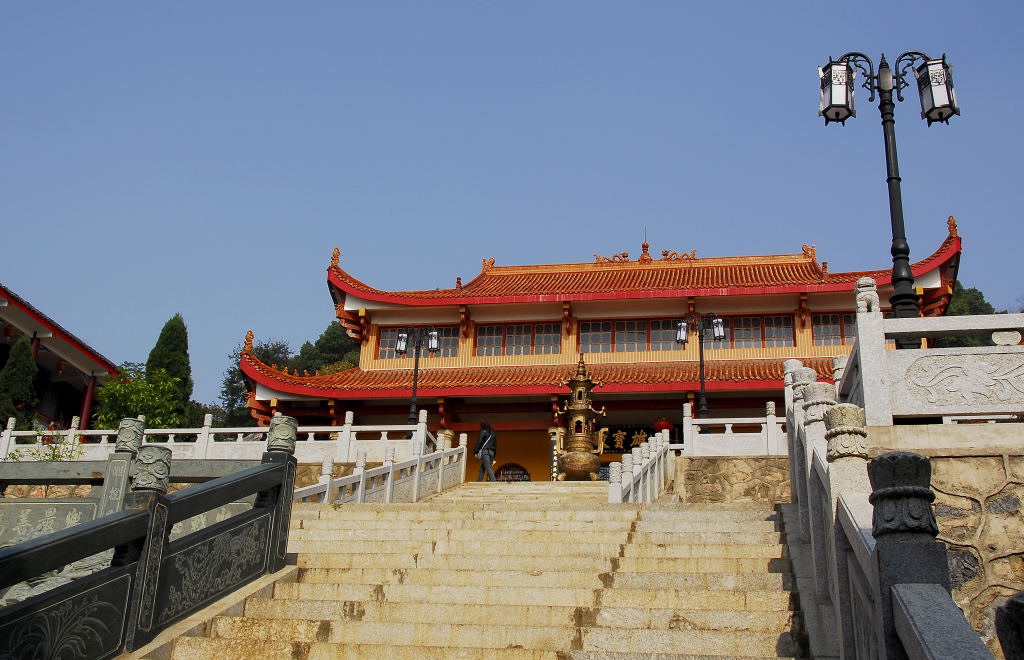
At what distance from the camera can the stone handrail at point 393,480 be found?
12943mm

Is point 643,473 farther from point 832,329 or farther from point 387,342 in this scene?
point 387,342

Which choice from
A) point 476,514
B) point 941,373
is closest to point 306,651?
point 476,514

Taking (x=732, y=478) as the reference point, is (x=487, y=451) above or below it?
above

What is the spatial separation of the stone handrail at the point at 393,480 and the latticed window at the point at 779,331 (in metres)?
9.92

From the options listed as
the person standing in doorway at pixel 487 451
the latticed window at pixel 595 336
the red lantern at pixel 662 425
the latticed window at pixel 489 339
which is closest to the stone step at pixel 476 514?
the person standing in doorway at pixel 487 451

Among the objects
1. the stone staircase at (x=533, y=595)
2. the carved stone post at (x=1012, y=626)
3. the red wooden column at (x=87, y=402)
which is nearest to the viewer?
the carved stone post at (x=1012, y=626)

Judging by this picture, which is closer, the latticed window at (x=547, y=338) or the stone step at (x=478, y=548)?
the stone step at (x=478, y=548)

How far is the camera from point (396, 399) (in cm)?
2395

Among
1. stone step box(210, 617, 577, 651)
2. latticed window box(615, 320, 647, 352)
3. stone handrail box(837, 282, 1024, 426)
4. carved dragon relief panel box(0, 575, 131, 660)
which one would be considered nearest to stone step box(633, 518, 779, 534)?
stone handrail box(837, 282, 1024, 426)

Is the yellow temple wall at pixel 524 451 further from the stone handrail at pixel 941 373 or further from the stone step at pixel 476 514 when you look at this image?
the stone handrail at pixel 941 373

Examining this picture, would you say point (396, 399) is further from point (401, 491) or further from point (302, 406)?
point (401, 491)

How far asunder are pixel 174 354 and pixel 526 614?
28104 millimetres

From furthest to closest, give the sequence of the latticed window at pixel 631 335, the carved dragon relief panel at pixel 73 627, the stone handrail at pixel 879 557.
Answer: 1. the latticed window at pixel 631 335
2. the carved dragon relief panel at pixel 73 627
3. the stone handrail at pixel 879 557

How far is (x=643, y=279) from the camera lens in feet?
87.8
